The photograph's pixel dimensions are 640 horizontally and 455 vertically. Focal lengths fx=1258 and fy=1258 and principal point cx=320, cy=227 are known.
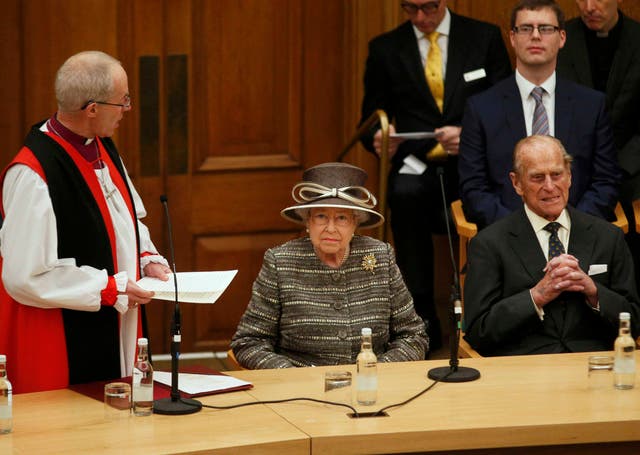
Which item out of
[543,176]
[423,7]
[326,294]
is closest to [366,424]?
[326,294]

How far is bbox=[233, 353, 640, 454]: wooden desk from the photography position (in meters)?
3.31

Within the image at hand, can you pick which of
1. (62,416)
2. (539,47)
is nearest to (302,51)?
(539,47)

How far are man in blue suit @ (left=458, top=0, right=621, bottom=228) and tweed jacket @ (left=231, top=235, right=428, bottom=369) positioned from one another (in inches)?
46.5

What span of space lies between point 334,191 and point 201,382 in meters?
0.90

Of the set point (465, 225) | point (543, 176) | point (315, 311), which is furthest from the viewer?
point (465, 225)

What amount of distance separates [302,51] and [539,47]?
143 centimetres

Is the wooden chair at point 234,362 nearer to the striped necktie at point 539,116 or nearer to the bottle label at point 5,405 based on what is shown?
the bottle label at point 5,405

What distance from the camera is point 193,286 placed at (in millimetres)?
3791

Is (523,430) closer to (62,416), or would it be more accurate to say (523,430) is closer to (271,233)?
(62,416)

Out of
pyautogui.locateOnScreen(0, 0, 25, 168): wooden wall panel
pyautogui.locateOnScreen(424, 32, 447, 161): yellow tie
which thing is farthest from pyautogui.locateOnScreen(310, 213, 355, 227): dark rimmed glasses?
pyautogui.locateOnScreen(0, 0, 25, 168): wooden wall panel

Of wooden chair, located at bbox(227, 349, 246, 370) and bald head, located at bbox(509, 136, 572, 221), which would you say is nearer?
wooden chair, located at bbox(227, 349, 246, 370)

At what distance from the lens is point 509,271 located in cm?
458

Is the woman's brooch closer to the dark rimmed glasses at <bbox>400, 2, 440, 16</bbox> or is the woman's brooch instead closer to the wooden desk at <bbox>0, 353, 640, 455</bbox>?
→ the wooden desk at <bbox>0, 353, 640, 455</bbox>

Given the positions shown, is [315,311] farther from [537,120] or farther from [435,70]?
[435,70]
